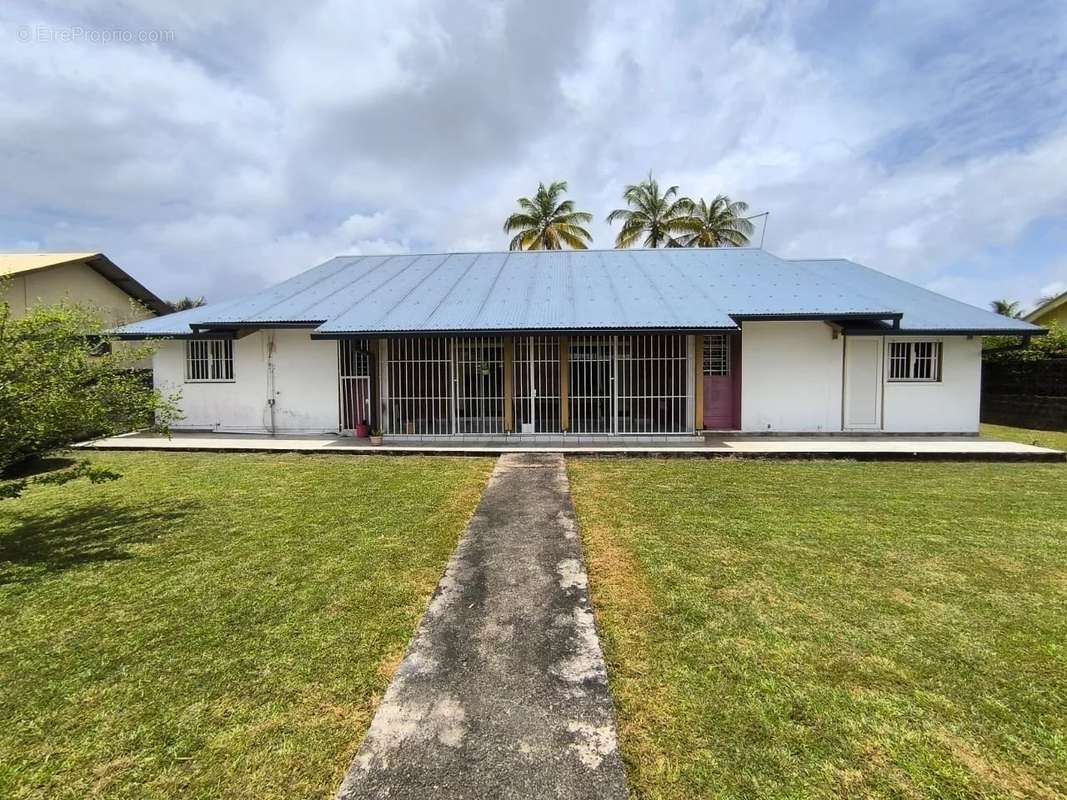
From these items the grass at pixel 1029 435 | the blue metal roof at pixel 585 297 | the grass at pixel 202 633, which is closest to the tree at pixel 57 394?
the grass at pixel 202 633

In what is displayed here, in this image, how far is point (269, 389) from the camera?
11742 mm

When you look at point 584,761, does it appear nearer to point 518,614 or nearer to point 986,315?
point 518,614

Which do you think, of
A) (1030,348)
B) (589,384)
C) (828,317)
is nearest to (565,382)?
(589,384)

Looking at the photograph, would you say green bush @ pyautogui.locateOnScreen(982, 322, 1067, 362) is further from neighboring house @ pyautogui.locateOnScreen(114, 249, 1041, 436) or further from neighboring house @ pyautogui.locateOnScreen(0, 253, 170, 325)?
neighboring house @ pyautogui.locateOnScreen(0, 253, 170, 325)

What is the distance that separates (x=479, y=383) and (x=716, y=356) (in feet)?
18.3

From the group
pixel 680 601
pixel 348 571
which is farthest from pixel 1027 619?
pixel 348 571

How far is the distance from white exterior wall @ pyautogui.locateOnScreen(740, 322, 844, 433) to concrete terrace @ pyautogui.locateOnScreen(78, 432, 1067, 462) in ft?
1.71

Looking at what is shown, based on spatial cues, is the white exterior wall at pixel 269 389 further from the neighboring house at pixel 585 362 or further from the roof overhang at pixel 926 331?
the roof overhang at pixel 926 331

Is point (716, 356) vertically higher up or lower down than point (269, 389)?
higher up

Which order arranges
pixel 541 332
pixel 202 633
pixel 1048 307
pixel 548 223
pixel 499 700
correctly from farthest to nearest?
pixel 548 223, pixel 1048 307, pixel 541 332, pixel 202 633, pixel 499 700

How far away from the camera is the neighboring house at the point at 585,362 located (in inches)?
420

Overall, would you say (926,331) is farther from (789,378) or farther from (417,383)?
(417,383)

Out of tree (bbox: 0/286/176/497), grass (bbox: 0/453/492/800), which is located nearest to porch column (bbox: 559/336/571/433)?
grass (bbox: 0/453/492/800)

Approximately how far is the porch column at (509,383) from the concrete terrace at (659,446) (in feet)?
2.15
